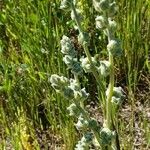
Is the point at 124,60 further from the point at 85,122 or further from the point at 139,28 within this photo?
the point at 85,122

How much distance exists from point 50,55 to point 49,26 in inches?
6.0

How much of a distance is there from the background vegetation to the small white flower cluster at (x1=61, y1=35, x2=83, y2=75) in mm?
610

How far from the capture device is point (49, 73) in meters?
2.18

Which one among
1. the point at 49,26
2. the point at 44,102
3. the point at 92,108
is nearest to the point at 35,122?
the point at 44,102

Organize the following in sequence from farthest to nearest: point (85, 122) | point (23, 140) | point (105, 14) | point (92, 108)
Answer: point (92, 108) → point (23, 140) → point (85, 122) → point (105, 14)

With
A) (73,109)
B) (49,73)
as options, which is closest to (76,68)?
(73,109)

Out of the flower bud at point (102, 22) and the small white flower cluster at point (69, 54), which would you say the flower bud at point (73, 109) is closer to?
the small white flower cluster at point (69, 54)

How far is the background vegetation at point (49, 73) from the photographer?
6.72ft

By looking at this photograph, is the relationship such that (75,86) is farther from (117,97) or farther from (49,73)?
(49,73)

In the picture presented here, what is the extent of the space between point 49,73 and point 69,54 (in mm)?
839

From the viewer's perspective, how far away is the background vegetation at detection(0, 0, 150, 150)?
80.6 inches

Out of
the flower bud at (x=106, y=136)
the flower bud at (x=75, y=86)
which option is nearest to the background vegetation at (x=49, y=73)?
the flower bud at (x=106, y=136)

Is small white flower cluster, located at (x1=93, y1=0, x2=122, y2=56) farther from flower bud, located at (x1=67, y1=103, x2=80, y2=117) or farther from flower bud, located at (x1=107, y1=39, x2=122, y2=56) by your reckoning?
flower bud, located at (x1=67, y1=103, x2=80, y2=117)

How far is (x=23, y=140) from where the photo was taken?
1.99 meters
